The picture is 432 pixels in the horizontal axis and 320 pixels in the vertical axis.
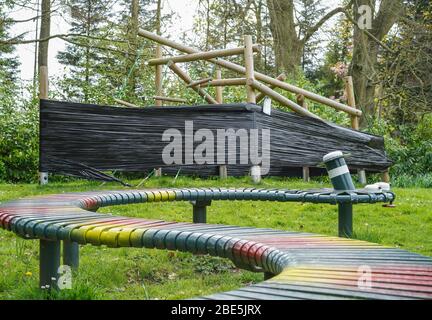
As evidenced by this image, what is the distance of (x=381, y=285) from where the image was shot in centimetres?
149

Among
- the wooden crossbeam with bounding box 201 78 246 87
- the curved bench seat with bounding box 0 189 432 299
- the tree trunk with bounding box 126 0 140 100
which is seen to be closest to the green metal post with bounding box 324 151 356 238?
the curved bench seat with bounding box 0 189 432 299

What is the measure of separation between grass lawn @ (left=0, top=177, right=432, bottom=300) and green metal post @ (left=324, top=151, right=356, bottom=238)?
14 cm

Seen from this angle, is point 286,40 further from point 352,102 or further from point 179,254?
point 179,254

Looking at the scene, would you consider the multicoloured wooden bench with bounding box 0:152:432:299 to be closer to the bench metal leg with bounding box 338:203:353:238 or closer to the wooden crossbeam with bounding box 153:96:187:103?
the bench metal leg with bounding box 338:203:353:238

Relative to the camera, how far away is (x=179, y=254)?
414 centimetres

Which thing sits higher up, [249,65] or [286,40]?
[286,40]

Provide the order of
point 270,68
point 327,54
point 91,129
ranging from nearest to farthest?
1. point 91,129
2. point 270,68
3. point 327,54

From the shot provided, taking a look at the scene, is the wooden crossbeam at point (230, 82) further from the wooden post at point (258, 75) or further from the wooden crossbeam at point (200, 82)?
the wooden post at point (258, 75)

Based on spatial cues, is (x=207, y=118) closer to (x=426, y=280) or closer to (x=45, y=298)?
(x=45, y=298)

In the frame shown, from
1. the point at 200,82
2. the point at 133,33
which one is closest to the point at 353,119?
the point at 200,82

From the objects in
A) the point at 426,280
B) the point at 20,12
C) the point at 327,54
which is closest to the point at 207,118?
the point at 426,280

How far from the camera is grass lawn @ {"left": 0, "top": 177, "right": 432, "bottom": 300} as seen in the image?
125 inches

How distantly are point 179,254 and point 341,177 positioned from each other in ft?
4.05
